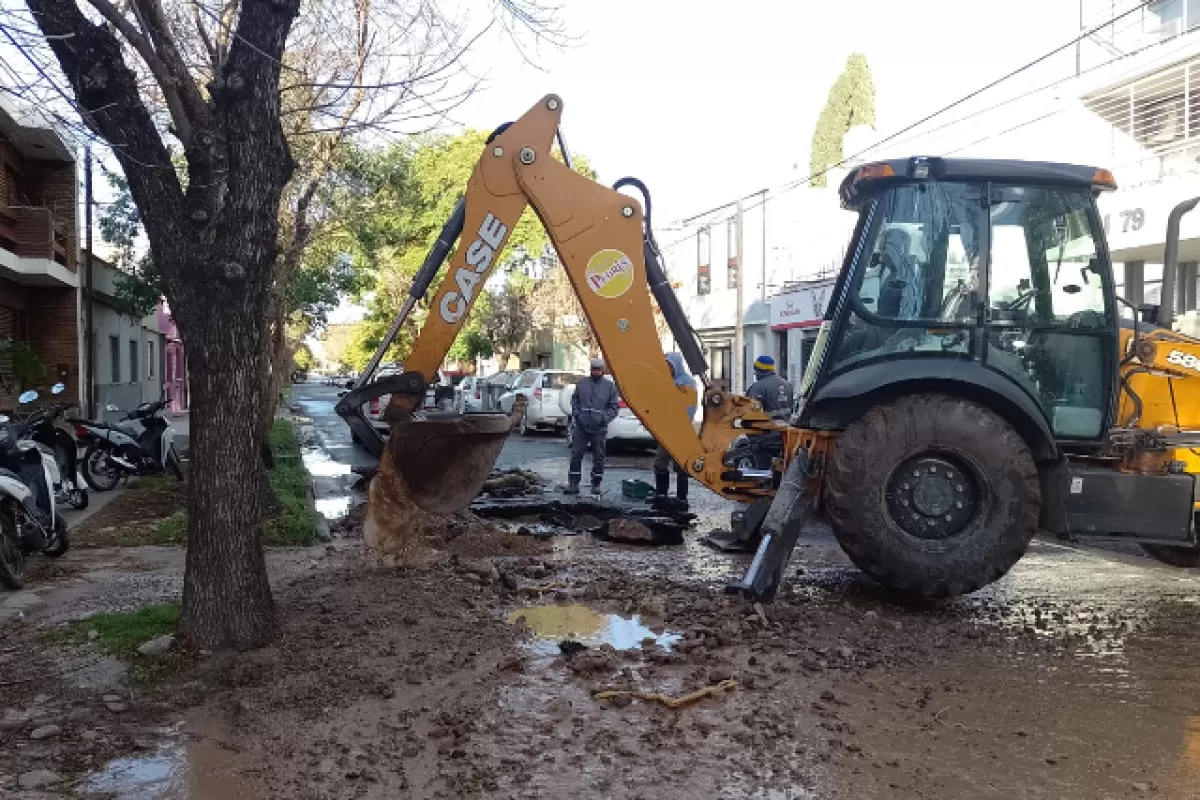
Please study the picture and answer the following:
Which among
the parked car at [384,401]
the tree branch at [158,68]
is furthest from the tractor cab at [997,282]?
the tree branch at [158,68]

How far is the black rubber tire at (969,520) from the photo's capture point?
20.5ft

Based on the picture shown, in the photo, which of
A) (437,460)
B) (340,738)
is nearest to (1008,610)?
(437,460)

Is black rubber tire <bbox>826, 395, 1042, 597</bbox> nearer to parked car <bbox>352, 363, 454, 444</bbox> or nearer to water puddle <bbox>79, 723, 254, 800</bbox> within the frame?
parked car <bbox>352, 363, 454, 444</bbox>

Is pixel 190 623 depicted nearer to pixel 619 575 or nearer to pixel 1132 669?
pixel 619 575

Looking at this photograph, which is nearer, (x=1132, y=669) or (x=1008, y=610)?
(x=1132, y=669)

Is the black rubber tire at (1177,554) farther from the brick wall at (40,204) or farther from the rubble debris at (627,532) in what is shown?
A: the brick wall at (40,204)

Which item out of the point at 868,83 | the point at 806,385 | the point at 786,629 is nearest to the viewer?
the point at 786,629

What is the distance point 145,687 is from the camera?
5066 millimetres

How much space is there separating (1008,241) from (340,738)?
505 centimetres

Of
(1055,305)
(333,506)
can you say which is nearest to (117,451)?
(333,506)

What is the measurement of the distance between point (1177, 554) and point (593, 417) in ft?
23.4

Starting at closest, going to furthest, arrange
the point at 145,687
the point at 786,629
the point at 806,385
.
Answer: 1. the point at 145,687
2. the point at 786,629
3. the point at 806,385

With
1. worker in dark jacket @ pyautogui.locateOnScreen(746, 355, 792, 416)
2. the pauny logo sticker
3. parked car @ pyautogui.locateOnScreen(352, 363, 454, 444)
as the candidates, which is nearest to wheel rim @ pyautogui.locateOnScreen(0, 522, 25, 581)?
parked car @ pyautogui.locateOnScreen(352, 363, 454, 444)

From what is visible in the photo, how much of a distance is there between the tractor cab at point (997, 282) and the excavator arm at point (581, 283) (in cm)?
109
